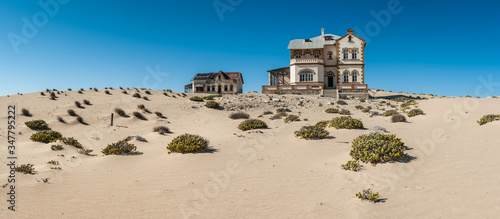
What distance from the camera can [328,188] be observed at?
6.73 m

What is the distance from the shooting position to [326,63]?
141ft

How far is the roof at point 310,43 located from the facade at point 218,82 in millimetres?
13516

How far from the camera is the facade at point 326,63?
136ft

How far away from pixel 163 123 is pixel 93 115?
7291 mm

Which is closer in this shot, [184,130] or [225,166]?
[225,166]

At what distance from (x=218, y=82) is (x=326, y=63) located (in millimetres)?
21392

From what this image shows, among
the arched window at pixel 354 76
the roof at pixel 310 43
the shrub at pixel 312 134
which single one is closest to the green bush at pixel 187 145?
the shrub at pixel 312 134

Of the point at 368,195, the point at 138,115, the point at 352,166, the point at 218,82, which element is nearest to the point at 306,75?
the point at 218,82

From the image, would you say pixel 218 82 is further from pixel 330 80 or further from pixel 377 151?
pixel 377 151

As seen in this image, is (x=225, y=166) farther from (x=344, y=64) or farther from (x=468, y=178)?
(x=344, y=64)

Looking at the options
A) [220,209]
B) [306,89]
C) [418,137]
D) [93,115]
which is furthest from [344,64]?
[220,209]

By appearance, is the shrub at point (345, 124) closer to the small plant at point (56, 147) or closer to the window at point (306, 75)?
the small plant at point (56, 147)

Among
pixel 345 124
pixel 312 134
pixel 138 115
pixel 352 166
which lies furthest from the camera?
pixel 138 115

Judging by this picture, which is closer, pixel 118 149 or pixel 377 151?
pixel 377 151
